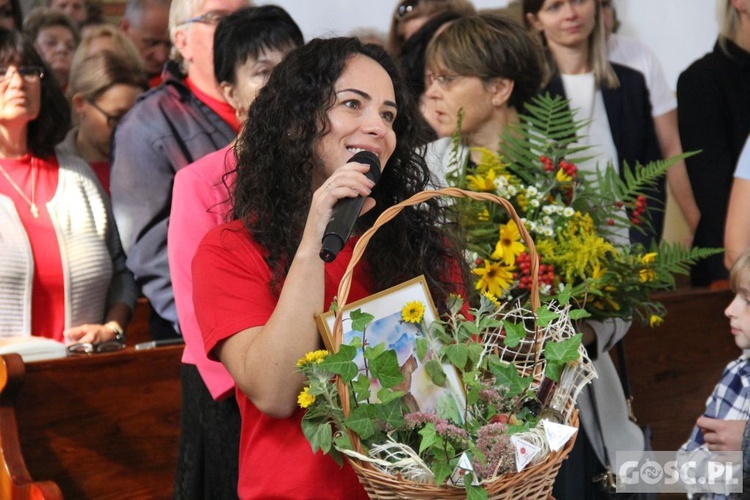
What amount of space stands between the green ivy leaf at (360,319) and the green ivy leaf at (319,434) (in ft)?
0.49

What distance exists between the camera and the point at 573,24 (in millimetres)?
3992

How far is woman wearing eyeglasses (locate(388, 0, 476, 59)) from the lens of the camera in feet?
13.7

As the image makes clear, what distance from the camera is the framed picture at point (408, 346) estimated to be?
1686 mm

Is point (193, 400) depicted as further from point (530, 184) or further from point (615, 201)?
point (615, 201)

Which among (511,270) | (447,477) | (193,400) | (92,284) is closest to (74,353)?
(92,284)

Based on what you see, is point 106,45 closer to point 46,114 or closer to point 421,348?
point 46,114

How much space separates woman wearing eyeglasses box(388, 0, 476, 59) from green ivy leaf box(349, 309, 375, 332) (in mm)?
2652

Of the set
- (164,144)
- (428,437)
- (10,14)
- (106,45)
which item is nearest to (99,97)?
(106,45)

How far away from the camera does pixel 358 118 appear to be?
6.33ft

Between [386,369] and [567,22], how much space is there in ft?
8.94

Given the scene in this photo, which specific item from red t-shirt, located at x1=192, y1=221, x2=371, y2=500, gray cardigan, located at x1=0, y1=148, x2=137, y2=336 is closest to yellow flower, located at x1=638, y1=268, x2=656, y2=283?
red t-shirt, located at x1=192, y1=221, x2=371, y2=500

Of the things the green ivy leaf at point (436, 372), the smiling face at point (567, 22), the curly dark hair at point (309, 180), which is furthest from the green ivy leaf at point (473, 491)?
the smiling face at point (567, 22)

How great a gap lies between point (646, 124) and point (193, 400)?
2.23 m

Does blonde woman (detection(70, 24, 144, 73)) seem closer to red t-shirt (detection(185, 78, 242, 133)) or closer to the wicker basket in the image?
red t-shirt (detection(185, 78, 242, 133))
